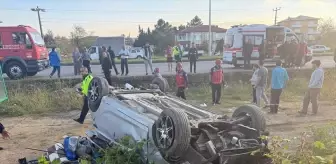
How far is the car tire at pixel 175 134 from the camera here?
134 inches

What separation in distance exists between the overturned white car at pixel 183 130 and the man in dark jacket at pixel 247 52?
12.7 m

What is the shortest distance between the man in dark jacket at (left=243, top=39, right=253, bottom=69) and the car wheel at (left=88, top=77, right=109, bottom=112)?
1296cm

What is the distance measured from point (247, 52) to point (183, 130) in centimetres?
1466

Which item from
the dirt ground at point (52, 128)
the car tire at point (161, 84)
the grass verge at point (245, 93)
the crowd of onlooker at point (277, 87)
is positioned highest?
the car tire at point (161, 84)

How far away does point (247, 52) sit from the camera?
17.2m

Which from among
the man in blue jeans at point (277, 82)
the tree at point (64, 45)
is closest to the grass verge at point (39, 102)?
the man in blue jeans at point (277, 82)

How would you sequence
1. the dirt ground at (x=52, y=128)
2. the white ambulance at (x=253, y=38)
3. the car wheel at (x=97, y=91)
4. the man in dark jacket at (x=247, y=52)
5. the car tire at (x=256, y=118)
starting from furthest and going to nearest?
the white ambulance at (x=253, y=38)
the man in dark jacket at (x=247, y=52)
the dirt ground at (x=52, y=128)
the car wheel at (x=97, y=91)
the car tire at (x=256, y=118)

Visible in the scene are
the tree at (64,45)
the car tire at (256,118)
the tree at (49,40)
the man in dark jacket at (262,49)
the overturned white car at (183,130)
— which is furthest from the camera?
the tree at (64,45)

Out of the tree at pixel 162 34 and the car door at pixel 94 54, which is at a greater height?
the tree at pixel 162 34

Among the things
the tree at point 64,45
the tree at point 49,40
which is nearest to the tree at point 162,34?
the tree at point 64,45

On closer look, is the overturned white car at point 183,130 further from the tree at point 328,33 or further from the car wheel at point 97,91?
the tree at point 328,33

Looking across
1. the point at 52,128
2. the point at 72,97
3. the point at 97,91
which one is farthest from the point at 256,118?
the point at 72,97

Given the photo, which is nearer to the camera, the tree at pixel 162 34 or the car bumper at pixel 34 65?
the car bumper at pixel 34 65

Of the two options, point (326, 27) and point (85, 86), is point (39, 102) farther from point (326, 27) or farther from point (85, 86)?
point (326, 27)
